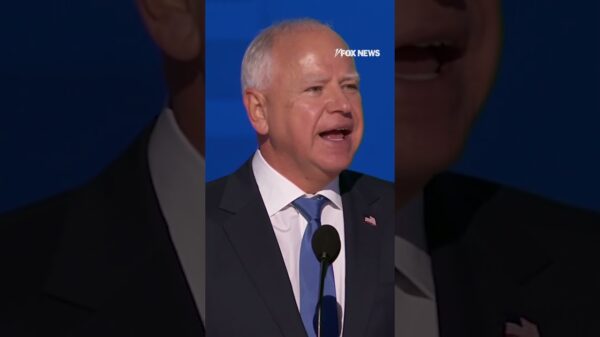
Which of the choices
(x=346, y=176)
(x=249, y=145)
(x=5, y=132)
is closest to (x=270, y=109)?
(x=249, y=145)

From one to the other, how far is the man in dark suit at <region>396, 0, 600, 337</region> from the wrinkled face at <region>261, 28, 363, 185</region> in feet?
0.80

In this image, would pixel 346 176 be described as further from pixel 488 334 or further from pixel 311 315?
pixel 488 334

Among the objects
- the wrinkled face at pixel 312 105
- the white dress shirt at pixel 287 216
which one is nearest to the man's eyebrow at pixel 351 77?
the wrinkled face at pixel 312 105

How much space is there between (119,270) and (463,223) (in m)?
1.33

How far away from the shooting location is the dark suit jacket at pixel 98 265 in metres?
3.11

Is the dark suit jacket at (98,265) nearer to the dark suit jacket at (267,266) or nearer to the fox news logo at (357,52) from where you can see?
the dark suit jacket at (267,266)

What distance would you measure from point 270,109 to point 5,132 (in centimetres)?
100

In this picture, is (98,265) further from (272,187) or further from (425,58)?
(425,58)

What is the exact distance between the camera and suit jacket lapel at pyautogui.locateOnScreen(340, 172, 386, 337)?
10.5 feet

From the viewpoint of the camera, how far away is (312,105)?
10.2 feet

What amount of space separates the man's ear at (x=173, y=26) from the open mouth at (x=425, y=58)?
77 cm

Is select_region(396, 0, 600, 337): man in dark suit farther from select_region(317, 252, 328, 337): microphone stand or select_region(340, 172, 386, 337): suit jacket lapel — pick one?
select_region(317, 252, 328, 337): microphone stand

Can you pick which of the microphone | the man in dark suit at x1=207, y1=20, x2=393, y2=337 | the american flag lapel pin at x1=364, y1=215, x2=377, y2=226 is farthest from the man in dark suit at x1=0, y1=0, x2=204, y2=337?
the american flag lapel pin at x1=364, y1=215, x2=377, y2=226

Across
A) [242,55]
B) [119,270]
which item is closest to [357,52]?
[242,55]
